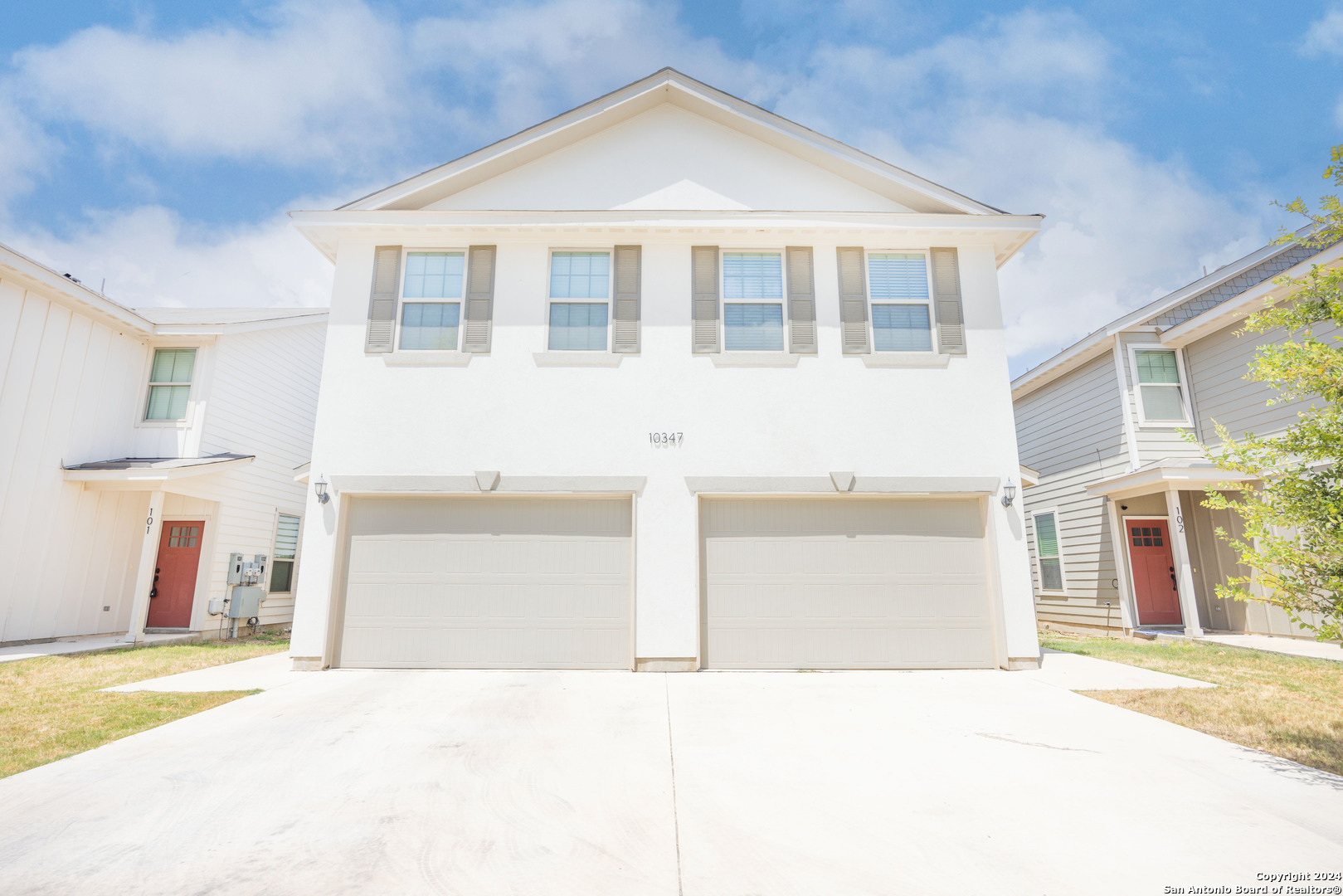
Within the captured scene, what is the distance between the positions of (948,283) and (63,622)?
54.1ft

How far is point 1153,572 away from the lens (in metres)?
14.2

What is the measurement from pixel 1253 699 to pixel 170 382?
18.3 metres

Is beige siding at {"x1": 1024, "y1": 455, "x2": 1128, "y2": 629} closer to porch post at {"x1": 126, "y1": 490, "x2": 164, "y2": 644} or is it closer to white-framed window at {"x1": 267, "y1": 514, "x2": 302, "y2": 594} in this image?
white-framed window at {"x1": 267, "y1": 514, "x2": 302, "y2": 594}

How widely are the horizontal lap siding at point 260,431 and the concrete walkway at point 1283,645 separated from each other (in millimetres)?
19064

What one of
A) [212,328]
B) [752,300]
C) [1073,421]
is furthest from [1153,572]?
[212,328]

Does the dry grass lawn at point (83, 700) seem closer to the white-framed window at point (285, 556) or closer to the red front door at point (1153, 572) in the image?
the white-framed window at point (285, 556)

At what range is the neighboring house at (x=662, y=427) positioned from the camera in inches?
347

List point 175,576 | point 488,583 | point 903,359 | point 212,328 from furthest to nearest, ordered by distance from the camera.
Result: point 175,576 → point 212,328 → point 903,359 → point 488,583

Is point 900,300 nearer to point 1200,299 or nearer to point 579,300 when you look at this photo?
point 579,300

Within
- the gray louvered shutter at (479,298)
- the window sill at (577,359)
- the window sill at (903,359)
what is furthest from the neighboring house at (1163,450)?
the gray louvered shutter at (479,298)

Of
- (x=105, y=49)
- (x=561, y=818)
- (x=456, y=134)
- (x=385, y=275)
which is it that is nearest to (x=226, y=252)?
(x=105, y=49)

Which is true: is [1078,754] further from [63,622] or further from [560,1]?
[63,622]


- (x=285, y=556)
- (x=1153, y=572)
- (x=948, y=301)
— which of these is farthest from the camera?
(x=285, y=556)

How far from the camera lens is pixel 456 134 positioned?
1608cm
